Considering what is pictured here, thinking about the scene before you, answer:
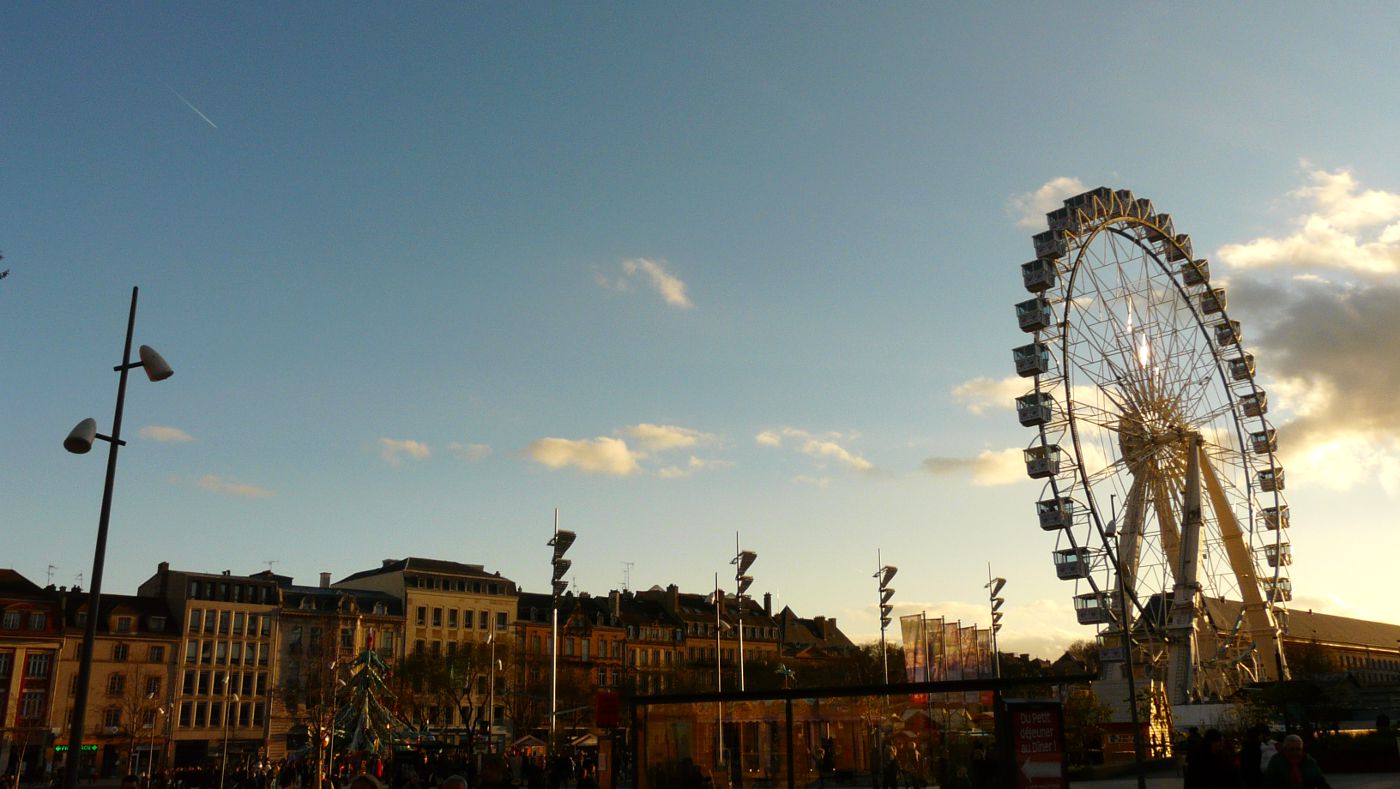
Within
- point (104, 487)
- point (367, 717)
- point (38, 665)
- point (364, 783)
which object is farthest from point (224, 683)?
point (364, 783)

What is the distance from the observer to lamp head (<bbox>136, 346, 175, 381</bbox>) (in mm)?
18859

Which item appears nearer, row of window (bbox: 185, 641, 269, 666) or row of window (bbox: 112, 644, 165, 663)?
row of window (bbox: 112, 644, 165, 663)

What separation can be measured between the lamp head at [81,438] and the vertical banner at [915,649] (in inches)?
1603

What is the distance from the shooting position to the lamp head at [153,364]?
18.9 metres

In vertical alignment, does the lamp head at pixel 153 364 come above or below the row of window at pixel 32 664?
above

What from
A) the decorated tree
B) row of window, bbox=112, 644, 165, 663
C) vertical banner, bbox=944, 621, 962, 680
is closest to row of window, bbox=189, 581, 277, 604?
row of window, bbox=112, 644, 165, 663

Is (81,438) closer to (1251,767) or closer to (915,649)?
(1251,767)

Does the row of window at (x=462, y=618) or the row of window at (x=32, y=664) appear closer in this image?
the row of window at (x=32, y=664)

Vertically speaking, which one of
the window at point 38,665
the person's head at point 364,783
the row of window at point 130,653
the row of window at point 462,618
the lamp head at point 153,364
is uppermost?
the row of window at point 462,618

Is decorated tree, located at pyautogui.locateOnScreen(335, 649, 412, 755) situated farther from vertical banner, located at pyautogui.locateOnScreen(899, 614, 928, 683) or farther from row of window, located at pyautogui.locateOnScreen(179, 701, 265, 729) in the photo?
row of window, located at pyautogui.locateOnScreen(179, 701, 265, 729)

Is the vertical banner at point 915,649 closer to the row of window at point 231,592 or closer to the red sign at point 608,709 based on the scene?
the red sign at point 608,709

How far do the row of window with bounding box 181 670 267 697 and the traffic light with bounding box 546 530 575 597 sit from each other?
5196 cm

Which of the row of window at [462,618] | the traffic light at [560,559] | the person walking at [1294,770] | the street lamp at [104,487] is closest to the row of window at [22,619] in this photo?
the row of window at [462,618]

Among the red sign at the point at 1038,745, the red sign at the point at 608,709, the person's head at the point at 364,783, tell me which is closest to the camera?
the person's head at the point at 364,783
